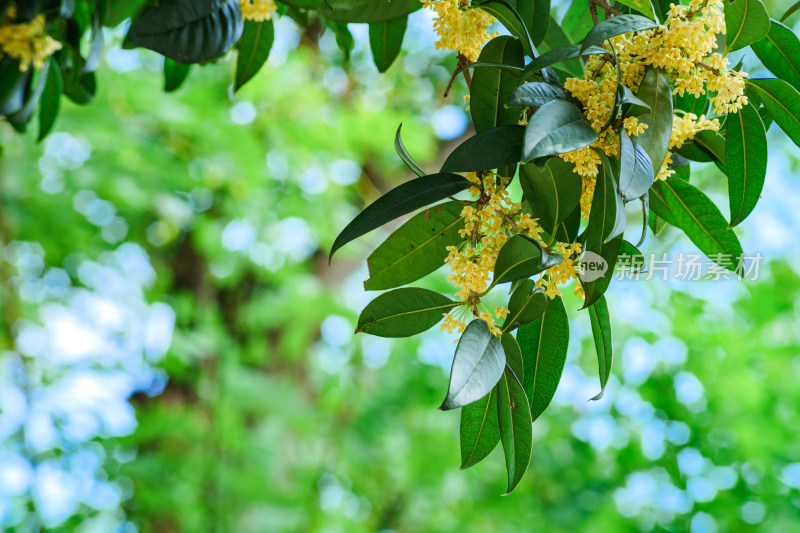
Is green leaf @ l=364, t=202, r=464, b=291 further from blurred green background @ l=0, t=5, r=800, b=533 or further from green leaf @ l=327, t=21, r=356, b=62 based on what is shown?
blurred green background @ l=0, t=5, r=800, b=533

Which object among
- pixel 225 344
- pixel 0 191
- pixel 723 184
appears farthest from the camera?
pixel 723 184

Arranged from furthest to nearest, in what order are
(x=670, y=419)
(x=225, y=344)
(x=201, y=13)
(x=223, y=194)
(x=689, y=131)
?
(x=223, y=194) → (x=225, y=344) → (x=670, y=419) → (x=201, y=13) → (x=689, y=131)

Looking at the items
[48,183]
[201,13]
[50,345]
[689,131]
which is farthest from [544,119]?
[50,345]

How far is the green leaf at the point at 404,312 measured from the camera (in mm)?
433

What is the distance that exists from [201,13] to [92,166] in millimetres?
1924

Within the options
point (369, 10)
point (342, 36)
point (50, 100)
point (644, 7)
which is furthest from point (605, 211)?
point (50, 100)

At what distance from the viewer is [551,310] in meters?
0.46

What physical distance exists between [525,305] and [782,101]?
220 millimetres

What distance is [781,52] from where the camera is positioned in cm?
47

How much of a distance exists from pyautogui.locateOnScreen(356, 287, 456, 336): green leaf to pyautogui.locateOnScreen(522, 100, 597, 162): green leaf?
0.41 feet

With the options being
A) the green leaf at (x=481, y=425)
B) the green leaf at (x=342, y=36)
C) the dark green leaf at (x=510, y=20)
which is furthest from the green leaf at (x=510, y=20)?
the green leaf at (x=342, y=36)

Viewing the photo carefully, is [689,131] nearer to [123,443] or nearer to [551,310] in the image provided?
[551,310]

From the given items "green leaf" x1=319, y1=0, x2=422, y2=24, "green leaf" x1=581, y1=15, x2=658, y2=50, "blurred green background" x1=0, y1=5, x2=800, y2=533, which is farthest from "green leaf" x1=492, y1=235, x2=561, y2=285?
"blurred green background" x1=0, y1=5, x2=800, y2=533

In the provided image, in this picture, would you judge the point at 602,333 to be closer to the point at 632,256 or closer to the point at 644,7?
the point at 632,256
